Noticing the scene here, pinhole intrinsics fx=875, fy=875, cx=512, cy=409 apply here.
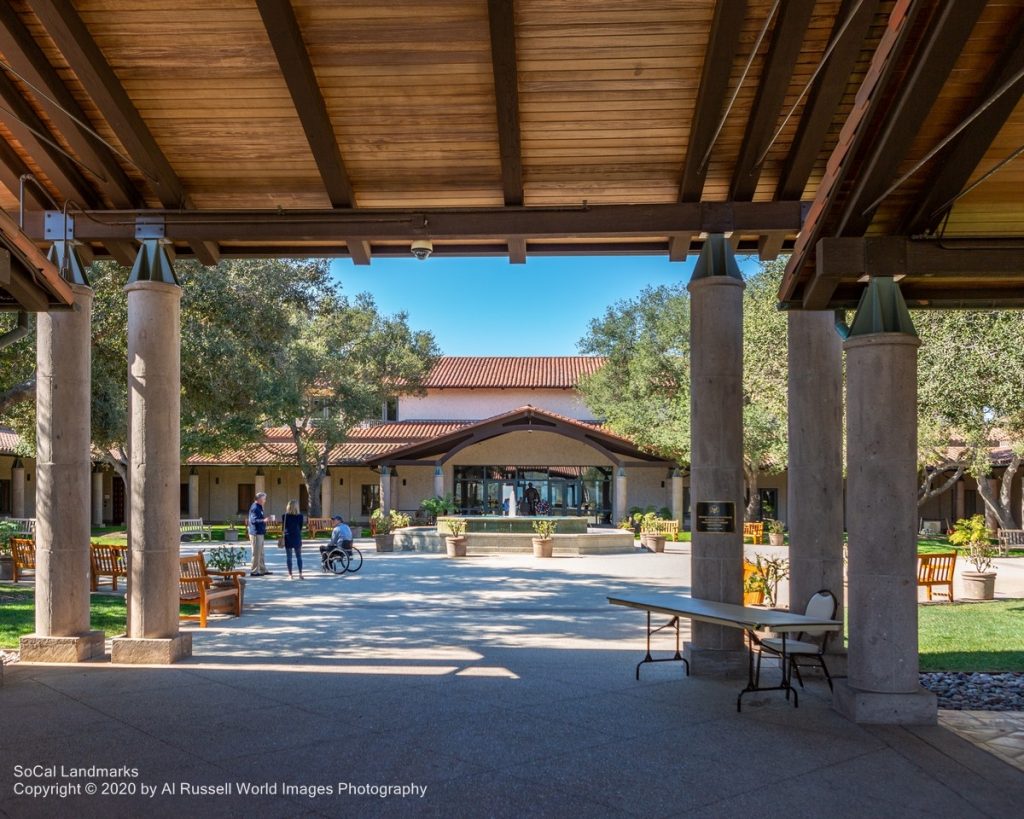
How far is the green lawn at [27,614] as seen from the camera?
36.9ft

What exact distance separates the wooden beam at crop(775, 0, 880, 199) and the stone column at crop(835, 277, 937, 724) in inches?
58.8

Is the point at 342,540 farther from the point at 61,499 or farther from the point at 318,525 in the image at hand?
the point at 318,525

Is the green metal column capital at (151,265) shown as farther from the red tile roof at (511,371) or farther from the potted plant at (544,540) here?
the red tile roof at (511,371)

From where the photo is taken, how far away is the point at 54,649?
8578 millimetres

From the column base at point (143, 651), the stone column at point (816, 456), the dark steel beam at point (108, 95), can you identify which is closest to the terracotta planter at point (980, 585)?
the stone column at point (816, 456)

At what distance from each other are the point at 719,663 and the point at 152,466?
574cm

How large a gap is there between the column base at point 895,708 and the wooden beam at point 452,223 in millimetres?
4203

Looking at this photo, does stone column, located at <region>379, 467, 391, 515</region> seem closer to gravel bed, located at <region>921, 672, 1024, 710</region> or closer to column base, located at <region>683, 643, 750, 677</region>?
gravel bed, located at <region>921, 672, 1024, 710</region>

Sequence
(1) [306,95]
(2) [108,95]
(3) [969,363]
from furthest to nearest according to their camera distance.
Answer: (3) [969,363] → (2) [108,95] → (1) [306,95]

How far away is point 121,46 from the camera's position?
709 cm

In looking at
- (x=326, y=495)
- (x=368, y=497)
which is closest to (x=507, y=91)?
(x=326, y=495)

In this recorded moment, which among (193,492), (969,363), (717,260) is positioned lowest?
(193,492)

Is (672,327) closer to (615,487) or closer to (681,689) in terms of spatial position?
(615,487)

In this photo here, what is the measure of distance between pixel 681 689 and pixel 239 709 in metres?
3.70
